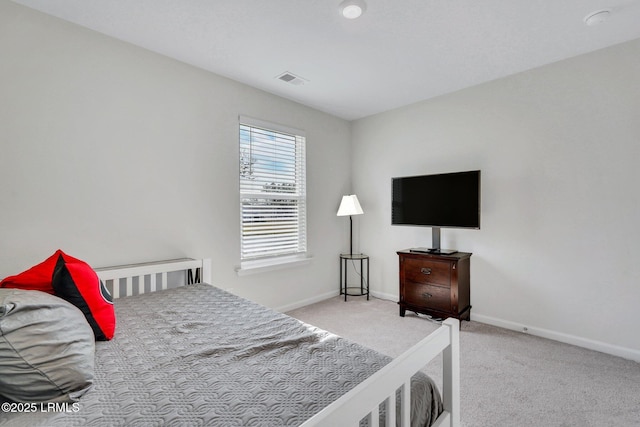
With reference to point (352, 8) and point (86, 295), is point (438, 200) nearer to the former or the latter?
point (352, 8)

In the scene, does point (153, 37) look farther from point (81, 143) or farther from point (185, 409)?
point (185, 409)

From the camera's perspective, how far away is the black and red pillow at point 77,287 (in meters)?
1.38

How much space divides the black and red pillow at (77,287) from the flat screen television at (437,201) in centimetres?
281

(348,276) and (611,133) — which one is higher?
(611,133)

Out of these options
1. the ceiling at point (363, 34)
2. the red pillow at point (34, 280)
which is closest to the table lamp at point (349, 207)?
the ceiling at point (363, 34)

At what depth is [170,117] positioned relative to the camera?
257cm

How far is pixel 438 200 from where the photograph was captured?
124 inches

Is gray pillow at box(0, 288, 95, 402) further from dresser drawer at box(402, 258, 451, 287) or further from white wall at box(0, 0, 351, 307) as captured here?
dresser drawer at box(402, 258, 451, 287)

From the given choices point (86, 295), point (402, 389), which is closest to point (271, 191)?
point (86, 295)

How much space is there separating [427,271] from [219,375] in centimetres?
248

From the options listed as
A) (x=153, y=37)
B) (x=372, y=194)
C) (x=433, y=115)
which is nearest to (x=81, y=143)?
(x=153, y=37)

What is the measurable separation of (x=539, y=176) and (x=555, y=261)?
2.57 feet

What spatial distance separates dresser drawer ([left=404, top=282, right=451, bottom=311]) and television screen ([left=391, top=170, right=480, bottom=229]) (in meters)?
0.65

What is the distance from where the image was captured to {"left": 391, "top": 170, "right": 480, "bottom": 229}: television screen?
2908 mm
